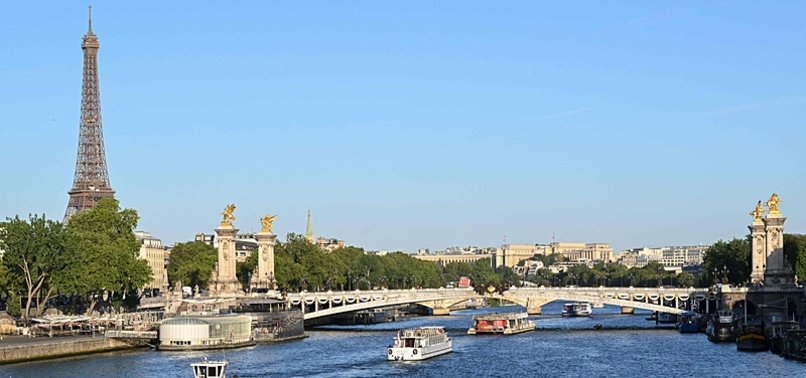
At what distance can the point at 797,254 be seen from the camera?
4284 inches

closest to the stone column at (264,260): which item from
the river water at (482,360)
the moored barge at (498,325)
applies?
the river water at (482,360)

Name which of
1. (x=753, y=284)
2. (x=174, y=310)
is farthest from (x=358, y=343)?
(x=753, y=284)

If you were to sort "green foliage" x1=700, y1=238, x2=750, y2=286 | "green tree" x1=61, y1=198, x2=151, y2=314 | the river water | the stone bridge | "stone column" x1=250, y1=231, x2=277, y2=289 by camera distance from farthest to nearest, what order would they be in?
"green foliage" x1=700, y1=238, x2=750, y2=286 → "stone column" x1=250, y1=231, x2=277, y2=289 → the stone bridge → "green tree" x1=61, y1=198, x2=151, y2=314 → the river water

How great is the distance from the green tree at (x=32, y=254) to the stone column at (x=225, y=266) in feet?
54.3

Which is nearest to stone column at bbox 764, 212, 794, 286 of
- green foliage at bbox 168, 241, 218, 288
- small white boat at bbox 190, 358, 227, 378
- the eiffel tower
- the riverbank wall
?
the riverbank wall

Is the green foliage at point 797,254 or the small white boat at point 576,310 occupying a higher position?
the green foliage at point 797,254

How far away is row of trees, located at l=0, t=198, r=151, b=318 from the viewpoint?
3332 inches

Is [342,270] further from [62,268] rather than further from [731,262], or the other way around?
[62,268]

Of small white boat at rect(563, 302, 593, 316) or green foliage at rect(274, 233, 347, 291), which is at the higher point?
green foliage at rect(274, 233, 347, 291)

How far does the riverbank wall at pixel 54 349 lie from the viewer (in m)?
67.1

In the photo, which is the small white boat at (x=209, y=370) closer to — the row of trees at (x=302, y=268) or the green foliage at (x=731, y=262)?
the row of trees at (x=302, y=268)

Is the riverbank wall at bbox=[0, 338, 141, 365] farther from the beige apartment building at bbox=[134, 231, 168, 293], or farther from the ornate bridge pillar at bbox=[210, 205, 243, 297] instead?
the beige apartment building at bbox=[134, 231, 168, 293]

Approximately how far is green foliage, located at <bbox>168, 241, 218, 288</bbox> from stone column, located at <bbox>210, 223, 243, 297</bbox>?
11.9m

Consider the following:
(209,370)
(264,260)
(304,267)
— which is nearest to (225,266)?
(264,260)
